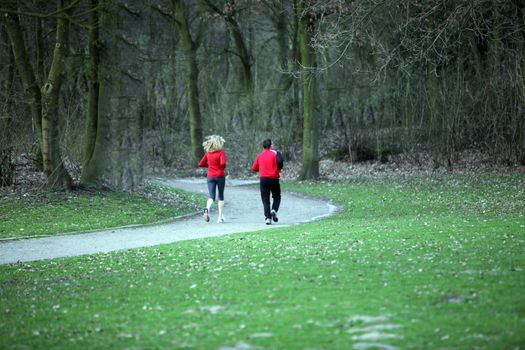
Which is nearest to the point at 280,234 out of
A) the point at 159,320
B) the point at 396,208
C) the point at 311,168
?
the point at 396,208

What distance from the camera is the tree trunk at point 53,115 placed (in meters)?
25.8

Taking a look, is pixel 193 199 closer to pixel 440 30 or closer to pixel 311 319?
pixel 440 30

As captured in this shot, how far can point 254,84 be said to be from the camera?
49.7 metres

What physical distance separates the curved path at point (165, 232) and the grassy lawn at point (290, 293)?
1604 millimetres

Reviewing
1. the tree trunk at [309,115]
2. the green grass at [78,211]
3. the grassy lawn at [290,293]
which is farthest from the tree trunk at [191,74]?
the grassy lawn at [290,293]

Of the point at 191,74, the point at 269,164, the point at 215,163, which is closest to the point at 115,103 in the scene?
the point at 215,163

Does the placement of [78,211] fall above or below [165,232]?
above

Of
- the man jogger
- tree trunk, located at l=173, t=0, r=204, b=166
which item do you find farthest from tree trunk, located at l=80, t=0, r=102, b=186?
tree trunk, located at l=173, t=0, r=204, b=166

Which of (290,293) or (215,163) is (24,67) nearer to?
(215,163)

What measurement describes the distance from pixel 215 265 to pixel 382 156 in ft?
95.0

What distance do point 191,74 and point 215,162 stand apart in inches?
842

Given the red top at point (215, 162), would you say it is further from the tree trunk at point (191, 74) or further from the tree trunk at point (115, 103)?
the tree trunk at point (191, 74)

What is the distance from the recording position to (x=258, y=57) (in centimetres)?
5322

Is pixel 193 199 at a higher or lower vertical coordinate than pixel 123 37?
lower
